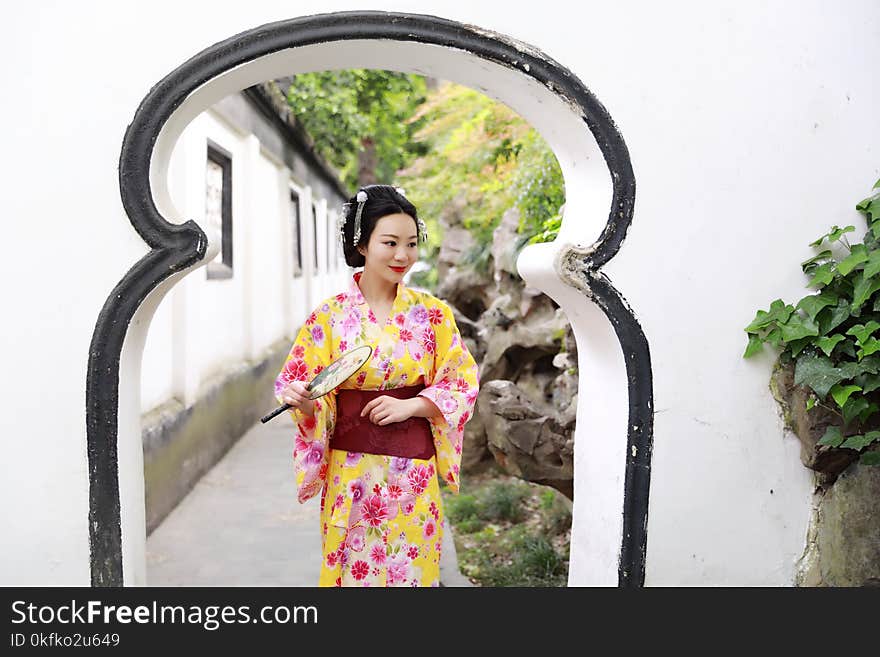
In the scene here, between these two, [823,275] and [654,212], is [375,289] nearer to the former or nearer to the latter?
[654,212]

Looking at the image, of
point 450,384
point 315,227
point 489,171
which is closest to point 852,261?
point 450,384

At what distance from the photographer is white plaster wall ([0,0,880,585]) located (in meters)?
2.76

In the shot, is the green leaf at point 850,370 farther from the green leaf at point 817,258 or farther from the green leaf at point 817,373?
the green leaf at point 817,258

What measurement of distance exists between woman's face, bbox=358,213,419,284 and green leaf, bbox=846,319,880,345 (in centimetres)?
144

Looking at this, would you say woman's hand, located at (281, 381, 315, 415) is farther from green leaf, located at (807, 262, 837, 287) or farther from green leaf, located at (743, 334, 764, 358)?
green leaf, located at (807, 262, 837, 287)

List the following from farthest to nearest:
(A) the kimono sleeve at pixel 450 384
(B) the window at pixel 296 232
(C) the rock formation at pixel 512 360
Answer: (B) the window at pixel 296 232 < (C) the rock formation at pixel 512 360 < (A) the kimono sleeve at pixel 450 384

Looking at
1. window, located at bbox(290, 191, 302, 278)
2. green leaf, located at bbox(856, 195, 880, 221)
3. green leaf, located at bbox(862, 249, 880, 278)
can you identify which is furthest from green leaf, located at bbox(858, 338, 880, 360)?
window, located at bbox(290, 191, 302, 278)

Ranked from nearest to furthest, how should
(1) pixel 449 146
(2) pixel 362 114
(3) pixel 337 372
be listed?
(3) pixel 337 372, (1) pixel 449 146, (2) pixel 362 114

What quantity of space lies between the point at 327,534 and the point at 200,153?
14.3ft

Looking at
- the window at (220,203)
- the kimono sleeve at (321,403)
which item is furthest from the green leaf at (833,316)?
the window at (220,203)

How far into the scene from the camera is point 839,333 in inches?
116

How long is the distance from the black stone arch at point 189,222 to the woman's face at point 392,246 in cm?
55

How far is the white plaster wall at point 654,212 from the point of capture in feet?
9.06

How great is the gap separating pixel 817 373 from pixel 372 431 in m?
1.47
